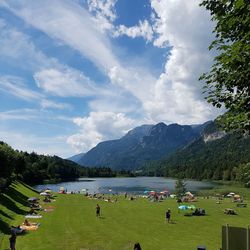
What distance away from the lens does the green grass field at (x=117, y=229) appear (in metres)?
37.7

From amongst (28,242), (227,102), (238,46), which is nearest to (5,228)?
(28,242)

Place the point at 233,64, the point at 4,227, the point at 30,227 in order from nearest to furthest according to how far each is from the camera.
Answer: the point at 233,64 → the point at 4,227 → the point at 30,227

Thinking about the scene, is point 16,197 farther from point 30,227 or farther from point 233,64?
point 233,64

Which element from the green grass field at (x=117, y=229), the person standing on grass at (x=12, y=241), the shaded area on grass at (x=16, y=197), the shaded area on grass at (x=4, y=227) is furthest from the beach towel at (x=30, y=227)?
the shaded area on grass at (x=16, y=197)

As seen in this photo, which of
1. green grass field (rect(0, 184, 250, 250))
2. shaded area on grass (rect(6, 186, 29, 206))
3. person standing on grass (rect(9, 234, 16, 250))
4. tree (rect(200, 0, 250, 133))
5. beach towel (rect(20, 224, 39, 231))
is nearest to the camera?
tree (rect(200, 0, 250, 133))

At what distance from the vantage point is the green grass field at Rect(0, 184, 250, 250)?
3769cm

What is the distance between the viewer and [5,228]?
41.7 meters

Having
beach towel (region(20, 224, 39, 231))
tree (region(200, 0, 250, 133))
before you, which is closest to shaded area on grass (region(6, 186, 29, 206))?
beach towel (region(20, 224, 39, 231))

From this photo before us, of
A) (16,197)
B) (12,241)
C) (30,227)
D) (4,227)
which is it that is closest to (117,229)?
(30,227)

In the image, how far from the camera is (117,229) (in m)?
47.1

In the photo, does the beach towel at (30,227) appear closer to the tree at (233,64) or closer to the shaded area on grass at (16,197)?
the shaded area on grass at (16,197)

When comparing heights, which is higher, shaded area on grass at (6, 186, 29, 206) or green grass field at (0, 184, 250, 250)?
shaded area on grass at (6, 186, 29, 206)

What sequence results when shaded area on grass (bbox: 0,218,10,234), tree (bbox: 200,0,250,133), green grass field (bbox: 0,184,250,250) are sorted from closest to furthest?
tree (bbox: 200,0,250,133), green grass field (bbox: 0,184,250,250), shaded area on grass (bbox: 0,218,10,234)

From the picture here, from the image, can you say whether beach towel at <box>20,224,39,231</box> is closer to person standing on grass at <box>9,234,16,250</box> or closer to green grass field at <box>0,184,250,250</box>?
green grass field at <box>0,184,250,250</box>
